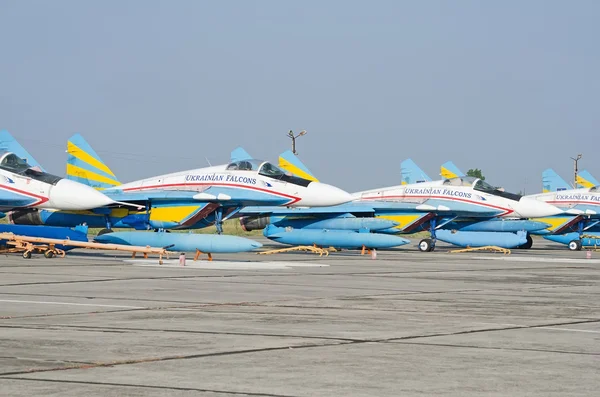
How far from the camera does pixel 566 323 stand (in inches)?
455

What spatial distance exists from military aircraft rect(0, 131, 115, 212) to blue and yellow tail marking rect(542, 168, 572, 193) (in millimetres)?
28091

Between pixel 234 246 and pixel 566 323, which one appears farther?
pixel 234 246

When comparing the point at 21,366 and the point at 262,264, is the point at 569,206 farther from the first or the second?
the point at 21,366

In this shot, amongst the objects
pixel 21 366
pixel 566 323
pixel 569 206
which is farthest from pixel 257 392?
pixel 569 206

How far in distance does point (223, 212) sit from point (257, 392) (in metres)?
24.3

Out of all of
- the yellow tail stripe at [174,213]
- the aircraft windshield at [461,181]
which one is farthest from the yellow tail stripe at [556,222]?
the yellow tail stripe at [174,213]

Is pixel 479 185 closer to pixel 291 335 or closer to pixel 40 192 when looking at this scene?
pixel 40 192

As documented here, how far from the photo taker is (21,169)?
2592 centimetres

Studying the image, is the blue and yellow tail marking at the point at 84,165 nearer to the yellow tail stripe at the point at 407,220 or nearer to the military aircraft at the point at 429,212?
the military aircraft at the point at 429,212

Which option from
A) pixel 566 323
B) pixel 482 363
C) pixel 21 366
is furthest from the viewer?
pixel 566 323

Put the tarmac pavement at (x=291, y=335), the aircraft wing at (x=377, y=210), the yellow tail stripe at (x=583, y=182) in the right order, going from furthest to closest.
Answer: the yellow tail stripe at (x=583, y=182), the aircraft wing at (x=377, y=210), the tarmac pavement at (x=291, y=335)

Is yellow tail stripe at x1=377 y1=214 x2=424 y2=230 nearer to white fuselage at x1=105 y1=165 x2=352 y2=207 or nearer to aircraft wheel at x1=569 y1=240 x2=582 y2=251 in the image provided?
white fuselage at x1=105 y1=165 x2=352 y2=207

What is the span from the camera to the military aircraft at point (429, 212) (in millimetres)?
34281

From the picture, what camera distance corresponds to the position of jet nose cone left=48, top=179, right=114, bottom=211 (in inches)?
995
